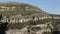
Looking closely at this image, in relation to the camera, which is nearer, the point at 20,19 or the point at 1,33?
the point at 1,33

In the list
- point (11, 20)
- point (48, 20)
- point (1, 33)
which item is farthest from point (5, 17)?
point (1, 33)

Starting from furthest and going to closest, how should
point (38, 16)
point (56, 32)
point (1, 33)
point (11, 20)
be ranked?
1. point (38, 16)
2. point (11, 20)
3. point (56, 32)
4. point (1, 33)

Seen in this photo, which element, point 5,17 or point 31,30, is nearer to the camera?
point 31,30

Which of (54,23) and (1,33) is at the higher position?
(1,33)

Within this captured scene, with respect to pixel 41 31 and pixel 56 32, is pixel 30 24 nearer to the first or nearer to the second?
pixel 41 31

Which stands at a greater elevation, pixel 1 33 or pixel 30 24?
pixel 1 33

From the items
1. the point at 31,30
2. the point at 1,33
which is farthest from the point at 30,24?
the point at 1,33

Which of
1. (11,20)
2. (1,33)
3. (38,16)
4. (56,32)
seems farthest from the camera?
(38,16)

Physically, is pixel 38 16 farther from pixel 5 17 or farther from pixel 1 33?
pixel 1 33

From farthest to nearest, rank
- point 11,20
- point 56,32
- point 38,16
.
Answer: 1. point 38,16
2. point 11,20
3. point 56,32
